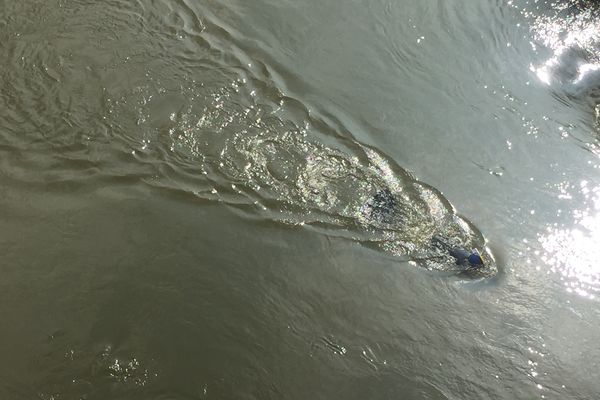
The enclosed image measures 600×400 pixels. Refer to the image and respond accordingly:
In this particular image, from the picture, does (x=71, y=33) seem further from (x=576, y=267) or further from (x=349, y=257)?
(x=576, y=267)

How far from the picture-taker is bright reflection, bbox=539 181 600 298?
3.91 metres

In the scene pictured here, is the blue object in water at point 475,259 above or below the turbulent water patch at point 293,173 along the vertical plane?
above

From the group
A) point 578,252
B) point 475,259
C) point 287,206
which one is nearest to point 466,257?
point 475,259

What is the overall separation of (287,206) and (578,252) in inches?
86.5

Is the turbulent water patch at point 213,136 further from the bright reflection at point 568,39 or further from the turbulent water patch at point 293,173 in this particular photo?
the bright reflection at point 568,39

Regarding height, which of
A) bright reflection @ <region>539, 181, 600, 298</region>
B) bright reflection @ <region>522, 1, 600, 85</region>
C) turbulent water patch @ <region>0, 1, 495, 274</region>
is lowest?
turbulent water patch @ <region>0, 1, 495, 274</region>

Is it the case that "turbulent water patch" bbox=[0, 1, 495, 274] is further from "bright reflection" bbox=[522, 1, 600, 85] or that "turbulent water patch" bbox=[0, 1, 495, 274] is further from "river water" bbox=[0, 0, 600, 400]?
"bright reflection" bbox=[522, 1, 600, 85]

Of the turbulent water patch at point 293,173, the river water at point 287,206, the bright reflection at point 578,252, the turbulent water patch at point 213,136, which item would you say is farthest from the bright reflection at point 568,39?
Answer: the turbulent water patch at point 213,136

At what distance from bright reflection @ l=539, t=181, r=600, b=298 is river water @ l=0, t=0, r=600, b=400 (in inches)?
0.7

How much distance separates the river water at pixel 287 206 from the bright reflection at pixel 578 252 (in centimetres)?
2

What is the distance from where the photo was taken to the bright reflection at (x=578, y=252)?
3910mm

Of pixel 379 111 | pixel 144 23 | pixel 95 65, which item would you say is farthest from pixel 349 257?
pixel 144 23

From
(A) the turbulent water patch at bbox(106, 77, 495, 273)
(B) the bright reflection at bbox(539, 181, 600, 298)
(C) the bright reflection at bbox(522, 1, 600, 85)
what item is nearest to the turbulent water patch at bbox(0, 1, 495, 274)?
(A) the turbulent water patch at bbox(106, 77, 495, 273)

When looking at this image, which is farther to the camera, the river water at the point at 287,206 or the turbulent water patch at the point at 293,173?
the turbulent water patch at the point at 293,173
